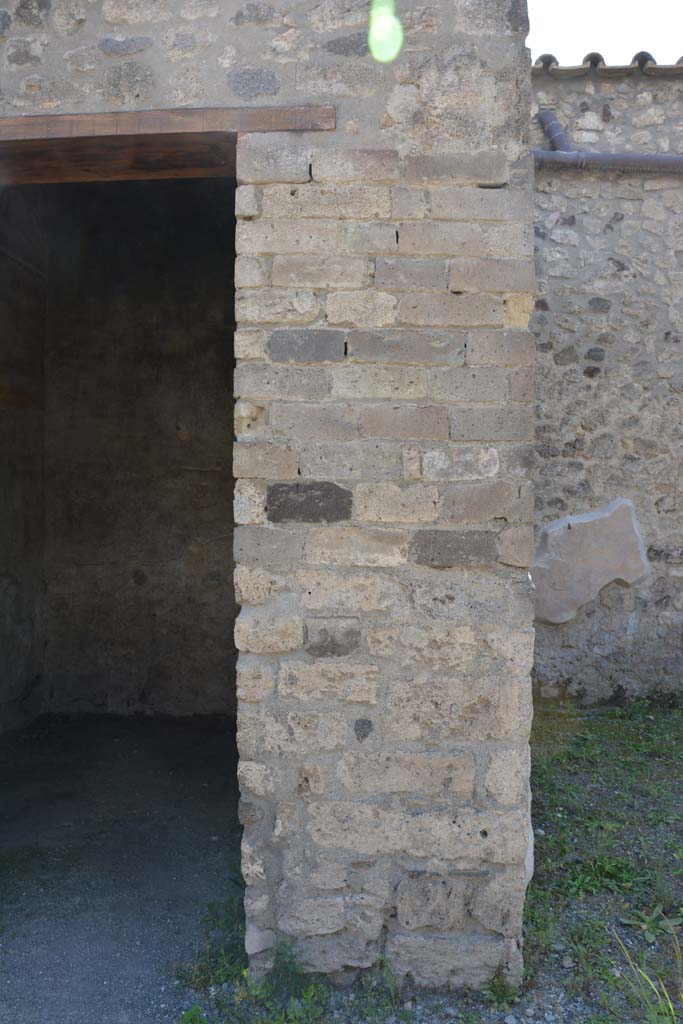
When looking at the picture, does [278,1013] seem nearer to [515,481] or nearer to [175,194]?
[515,481]

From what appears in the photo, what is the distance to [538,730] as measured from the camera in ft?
16.8

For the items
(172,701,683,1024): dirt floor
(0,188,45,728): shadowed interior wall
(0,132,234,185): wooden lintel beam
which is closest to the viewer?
(172,701,683,1024): dirt floor

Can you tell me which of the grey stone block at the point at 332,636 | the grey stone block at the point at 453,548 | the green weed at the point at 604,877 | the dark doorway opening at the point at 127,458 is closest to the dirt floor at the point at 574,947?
the green weed at the point at 604,877

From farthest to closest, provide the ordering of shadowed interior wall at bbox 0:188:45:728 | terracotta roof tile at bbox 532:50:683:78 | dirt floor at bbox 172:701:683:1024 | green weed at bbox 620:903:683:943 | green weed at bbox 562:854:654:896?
terracotta roof tile at bbox 532:50:683:78
shadowed interior wall at bbox 0:188:45:728
green weed at bbox 562:854:654:896
green weed at bbox 620:903:683:943
dirt floor at bbox 172:701:683:1024

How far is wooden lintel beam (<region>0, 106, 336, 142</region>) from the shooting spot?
8.34ft

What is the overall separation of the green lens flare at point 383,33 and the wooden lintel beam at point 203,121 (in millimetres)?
238

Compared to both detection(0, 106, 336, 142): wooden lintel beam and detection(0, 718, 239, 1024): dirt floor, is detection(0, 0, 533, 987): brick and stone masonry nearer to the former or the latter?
detection(0, 106, 336, 142): wooden lintel beam

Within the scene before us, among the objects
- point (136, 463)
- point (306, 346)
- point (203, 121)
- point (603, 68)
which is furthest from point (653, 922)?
point (603, 68)

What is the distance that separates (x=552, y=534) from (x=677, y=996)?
3.17 m

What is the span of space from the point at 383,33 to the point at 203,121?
0.64 m

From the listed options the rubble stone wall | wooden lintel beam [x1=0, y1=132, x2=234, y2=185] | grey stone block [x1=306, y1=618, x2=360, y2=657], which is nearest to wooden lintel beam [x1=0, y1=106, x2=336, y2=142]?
wooden lintel beam [x1=0, y1=132, x2=234, y2=185]

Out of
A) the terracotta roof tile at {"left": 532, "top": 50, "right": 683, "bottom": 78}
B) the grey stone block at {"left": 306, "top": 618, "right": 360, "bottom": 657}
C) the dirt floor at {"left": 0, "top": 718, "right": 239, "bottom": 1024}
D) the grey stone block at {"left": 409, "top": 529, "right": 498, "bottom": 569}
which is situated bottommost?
the dirt floor at {"left": 0, "top": 718, "right": 239, "bottom": 1024}

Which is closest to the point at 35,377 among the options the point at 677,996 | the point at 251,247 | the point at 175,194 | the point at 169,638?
the point at 175,194

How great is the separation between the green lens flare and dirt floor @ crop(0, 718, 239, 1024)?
3.06m
